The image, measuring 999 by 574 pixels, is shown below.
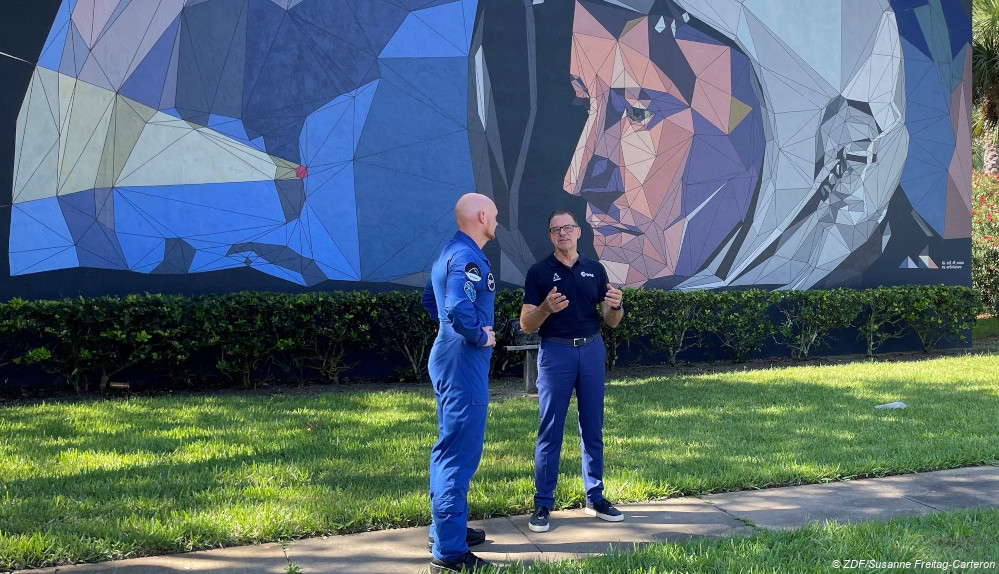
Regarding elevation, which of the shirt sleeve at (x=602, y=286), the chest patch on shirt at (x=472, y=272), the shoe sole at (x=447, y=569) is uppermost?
the chest patch on shirt at (x=472, y=272)

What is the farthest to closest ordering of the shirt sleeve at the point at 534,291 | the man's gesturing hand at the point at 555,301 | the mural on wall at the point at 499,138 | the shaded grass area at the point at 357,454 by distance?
the mural on wall at the point at 499,138, the shirt sleeve at the point at 534,291, the shaded grass area at the point at 357,454, the man's gesturing hand at the point at 555,301

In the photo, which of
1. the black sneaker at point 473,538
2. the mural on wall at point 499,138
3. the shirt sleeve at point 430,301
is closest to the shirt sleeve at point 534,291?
the shirt sleeve at point 430,301

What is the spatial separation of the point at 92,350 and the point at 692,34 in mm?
9645

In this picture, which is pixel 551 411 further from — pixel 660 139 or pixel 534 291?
pixel 660 139

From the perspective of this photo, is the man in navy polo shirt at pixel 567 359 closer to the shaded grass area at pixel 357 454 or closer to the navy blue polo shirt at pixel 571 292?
the navy blue polo shirt at pixel 571 292

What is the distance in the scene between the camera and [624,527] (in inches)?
170

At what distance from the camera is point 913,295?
13.0m

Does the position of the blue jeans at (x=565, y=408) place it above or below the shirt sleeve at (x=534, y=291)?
below

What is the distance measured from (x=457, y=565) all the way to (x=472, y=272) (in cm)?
144

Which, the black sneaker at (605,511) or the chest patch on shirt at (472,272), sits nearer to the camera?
the chest patch on shirt at (472,272)

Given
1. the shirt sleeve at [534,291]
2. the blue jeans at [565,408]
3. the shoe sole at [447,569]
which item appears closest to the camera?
the shoe sole at [447,569]

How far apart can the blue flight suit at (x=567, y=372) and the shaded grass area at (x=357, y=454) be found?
37 cm

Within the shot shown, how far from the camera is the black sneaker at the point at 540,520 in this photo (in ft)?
13.9

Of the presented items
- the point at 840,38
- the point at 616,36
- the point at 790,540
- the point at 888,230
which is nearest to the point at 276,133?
the point at 616,36
